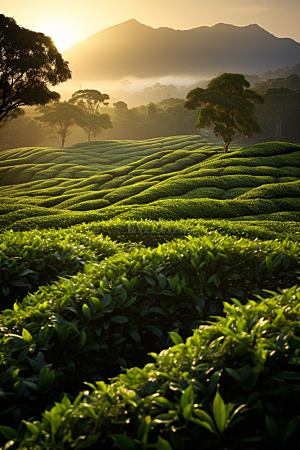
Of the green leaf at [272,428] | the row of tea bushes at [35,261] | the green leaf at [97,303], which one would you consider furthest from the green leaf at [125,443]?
the row of tea bushes at [35,261]

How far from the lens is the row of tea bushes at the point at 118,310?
2.78 m

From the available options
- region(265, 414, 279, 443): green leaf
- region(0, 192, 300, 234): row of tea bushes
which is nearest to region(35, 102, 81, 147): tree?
region(0, 192, 300, 234): row of tea bushes

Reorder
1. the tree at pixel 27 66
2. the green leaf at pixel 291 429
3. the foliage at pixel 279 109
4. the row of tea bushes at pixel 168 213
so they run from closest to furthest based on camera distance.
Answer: the green leaf at pixel 291 429
the row of tea bushes at pixel 168 213
the tree at pixel 27 66
the foliage at pixel 279 109

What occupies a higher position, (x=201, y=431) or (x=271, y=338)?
(x=271, y=338)

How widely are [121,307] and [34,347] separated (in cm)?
95

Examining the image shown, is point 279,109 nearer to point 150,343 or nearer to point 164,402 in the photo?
point 150,343

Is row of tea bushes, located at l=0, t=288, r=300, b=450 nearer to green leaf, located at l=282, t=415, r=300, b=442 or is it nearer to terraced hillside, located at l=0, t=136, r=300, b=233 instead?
green leaf, located at l=282, t=415, r=300, b=442

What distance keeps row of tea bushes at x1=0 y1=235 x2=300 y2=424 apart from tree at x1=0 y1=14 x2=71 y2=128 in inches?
926

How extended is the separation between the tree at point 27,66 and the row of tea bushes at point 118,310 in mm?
23516

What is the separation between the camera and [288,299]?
2.61 m

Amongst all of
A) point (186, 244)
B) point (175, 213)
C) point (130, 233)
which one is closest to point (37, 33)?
point (175, 213)

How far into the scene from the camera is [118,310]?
335 cm

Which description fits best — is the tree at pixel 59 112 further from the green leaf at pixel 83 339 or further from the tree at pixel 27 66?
the green leaf at pixel 83 339

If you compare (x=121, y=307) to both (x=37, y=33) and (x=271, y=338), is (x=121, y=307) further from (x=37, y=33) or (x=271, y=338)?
(x=37, y=33)
